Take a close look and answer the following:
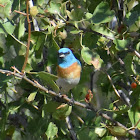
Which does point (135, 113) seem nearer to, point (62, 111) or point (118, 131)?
point (118, 131)

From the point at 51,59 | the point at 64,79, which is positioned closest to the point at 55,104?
the point at 51,59

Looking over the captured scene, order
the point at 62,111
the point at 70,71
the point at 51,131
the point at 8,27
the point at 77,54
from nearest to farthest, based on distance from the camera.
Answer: the point at 8,27 → the point at 62,111 → the point at 51,131 → the point at 77,54 → the point at 70,71

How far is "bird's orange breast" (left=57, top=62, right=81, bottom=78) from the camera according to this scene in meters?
2.95

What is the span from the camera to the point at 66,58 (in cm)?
301

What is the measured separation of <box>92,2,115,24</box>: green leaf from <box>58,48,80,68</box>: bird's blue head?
0.64 meters

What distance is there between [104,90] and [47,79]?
771 mm

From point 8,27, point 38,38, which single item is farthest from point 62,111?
point 8,27

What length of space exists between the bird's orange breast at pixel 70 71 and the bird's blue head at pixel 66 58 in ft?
0.15

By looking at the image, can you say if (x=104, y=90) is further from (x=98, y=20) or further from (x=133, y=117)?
(x=98, y=20)

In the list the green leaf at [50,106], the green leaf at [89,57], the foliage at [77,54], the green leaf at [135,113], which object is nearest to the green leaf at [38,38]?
the foliage at [77,54]

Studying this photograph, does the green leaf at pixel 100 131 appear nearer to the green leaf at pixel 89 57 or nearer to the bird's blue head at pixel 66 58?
the green leaf at pixel 89 57

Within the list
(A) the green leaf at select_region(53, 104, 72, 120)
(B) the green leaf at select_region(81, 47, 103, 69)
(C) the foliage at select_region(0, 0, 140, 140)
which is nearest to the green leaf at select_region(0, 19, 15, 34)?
(C) the foliage at select_region(0, 0, 140, 140)

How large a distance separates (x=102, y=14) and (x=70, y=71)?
0.87 meters

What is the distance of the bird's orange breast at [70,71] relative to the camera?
9.68 feet
